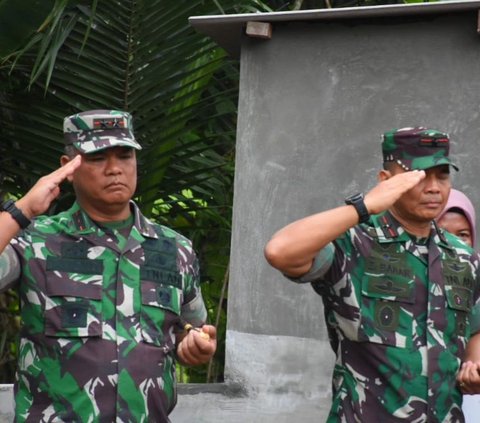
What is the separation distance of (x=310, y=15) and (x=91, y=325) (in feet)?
6.96

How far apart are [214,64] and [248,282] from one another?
4.67 ft

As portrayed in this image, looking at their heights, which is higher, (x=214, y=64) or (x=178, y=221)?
(x=214, y=64)

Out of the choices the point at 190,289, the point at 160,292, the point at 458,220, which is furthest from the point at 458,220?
the point at 160,292

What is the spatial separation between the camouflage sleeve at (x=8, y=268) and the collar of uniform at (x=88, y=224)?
26cm

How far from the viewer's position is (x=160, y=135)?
7.25 m

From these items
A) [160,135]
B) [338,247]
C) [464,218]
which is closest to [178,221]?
[160,135]

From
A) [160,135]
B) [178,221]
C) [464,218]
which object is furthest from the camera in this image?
[178,221]

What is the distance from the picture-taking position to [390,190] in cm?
468

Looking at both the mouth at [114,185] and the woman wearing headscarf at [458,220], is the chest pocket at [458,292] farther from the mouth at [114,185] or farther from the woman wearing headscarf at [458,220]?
the mouth at [114,185]

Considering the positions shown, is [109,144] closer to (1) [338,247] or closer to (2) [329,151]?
(1) [338,247]

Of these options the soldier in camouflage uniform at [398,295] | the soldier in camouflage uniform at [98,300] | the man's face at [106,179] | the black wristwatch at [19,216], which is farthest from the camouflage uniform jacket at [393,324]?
the black wristwatch at [19,216]

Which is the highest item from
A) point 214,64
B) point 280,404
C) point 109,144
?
point 214,64

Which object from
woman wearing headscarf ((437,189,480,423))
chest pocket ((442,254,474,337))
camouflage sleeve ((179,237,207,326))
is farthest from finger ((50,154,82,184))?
woman wearing headscarf ((437,189,480,423))

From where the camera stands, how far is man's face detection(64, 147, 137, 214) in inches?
195
